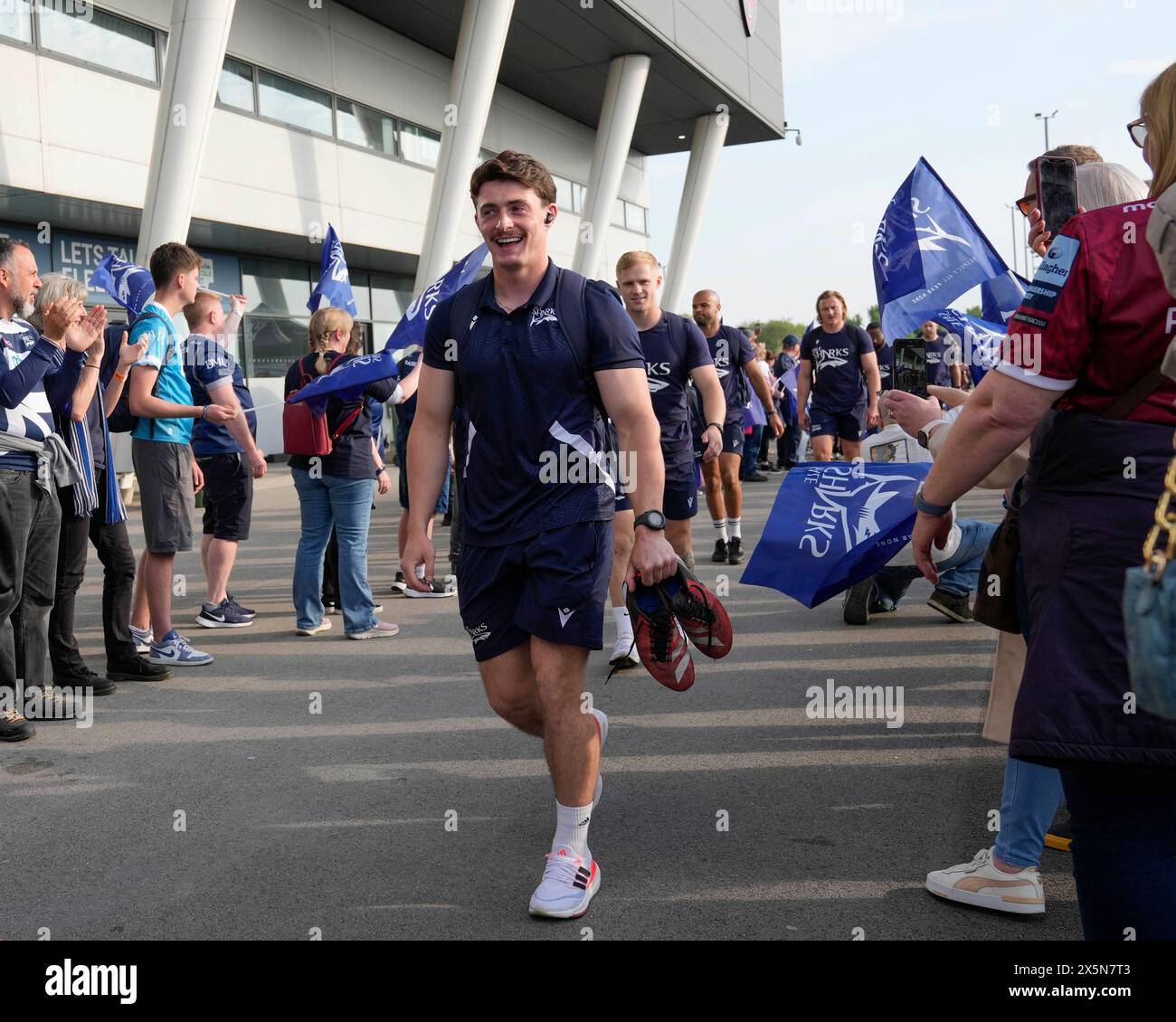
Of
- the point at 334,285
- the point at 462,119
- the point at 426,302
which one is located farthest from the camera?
the point at 462,119

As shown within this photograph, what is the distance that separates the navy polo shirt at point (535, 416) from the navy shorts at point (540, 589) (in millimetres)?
48

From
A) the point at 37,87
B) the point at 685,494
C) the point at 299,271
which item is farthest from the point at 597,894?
the point at 299,271

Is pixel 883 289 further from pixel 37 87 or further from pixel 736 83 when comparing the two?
pixel 736 83

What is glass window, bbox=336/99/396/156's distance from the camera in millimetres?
21906

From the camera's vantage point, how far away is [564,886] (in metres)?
3.42

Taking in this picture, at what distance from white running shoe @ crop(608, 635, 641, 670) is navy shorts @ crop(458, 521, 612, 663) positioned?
2.68 meters

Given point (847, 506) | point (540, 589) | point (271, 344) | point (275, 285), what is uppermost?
point (275, 285)

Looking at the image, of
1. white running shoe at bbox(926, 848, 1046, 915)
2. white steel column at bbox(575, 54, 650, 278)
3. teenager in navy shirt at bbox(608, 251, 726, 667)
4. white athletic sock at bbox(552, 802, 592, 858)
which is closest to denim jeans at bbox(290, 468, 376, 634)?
teenager in navy shirt at bbox(608, 251, 726, 667)

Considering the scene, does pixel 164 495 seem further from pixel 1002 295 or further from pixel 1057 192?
pixel 1057 192

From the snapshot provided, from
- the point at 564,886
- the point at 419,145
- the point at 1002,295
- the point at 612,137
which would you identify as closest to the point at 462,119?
the point at 419,145

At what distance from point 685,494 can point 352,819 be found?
11.1ft

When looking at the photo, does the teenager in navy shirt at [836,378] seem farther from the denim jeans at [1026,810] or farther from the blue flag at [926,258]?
the denim jeans at [1026,810]

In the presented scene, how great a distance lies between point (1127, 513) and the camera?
2217mm

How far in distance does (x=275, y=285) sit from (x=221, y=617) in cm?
1576
